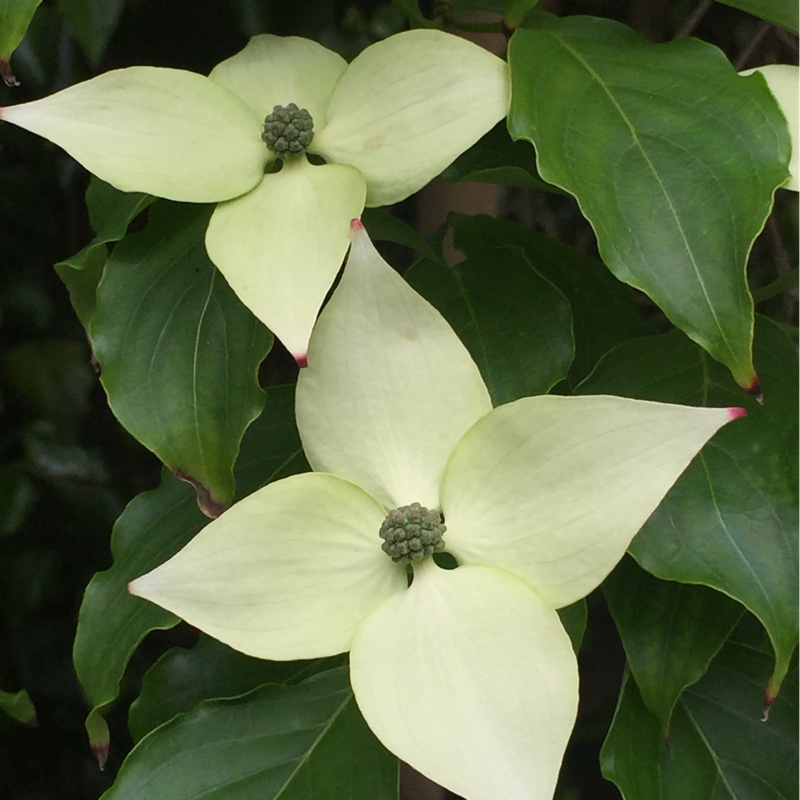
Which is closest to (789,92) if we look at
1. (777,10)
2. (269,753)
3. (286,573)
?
(777,10)

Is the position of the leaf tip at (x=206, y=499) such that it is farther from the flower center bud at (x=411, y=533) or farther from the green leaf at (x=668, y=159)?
the green leaf at (x=668, y=159)

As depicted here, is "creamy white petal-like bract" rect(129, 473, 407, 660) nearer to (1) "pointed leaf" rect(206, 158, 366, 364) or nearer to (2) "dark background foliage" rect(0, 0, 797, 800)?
(1) "pointed leaf" rect(206, 158, 366, 364)

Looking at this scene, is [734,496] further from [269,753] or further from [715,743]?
[269,753]

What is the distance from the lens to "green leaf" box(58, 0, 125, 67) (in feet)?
2.05

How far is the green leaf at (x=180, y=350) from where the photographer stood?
46 centimetres

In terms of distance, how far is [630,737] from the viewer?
53cm

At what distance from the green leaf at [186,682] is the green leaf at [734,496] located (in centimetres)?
24

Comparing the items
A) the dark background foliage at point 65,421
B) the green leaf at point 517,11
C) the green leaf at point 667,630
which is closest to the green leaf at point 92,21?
the dark background foliage at point 65,421

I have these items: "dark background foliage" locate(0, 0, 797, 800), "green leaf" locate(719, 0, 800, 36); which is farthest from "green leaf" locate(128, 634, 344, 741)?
"green leaf" locate(719, 0, 800, 36)

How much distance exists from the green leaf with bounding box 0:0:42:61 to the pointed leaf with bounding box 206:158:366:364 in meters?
0.13

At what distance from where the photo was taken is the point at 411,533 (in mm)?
409

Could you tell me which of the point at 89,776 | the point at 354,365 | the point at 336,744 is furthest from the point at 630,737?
the point at 89,776

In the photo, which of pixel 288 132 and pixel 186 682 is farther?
pixel 186 682

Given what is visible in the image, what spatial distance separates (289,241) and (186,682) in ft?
0.99
